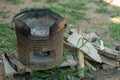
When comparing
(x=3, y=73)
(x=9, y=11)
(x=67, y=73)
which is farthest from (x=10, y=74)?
(x=9, y=11)

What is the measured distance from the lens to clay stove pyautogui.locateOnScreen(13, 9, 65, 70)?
4.56 meters

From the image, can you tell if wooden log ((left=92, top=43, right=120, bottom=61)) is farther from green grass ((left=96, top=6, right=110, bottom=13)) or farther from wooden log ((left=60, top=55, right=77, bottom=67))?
green grass ((left=96, top=6, right=110, bottom=13))

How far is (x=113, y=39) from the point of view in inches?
255

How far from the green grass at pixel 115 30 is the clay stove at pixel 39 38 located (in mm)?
2023

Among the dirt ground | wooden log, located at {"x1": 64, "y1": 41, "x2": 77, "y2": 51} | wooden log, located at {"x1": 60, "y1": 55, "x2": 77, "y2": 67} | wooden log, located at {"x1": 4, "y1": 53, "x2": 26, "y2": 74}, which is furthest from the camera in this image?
the dirt ground

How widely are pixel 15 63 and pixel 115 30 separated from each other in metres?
2.91

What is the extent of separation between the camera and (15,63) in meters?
4.84

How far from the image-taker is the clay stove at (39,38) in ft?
15.0

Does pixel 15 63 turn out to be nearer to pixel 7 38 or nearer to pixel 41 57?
pixel 41 57

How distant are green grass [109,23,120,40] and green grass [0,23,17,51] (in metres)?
2.25

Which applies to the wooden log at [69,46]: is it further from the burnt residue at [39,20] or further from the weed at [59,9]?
the weed at [59,9]

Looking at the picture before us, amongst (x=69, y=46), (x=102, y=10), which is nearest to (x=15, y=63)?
(x=69, y=46)

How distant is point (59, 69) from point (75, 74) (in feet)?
0.94

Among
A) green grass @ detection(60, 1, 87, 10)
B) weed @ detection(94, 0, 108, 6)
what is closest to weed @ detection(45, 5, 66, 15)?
green grass @ detection(60, 1, 87, 10)
